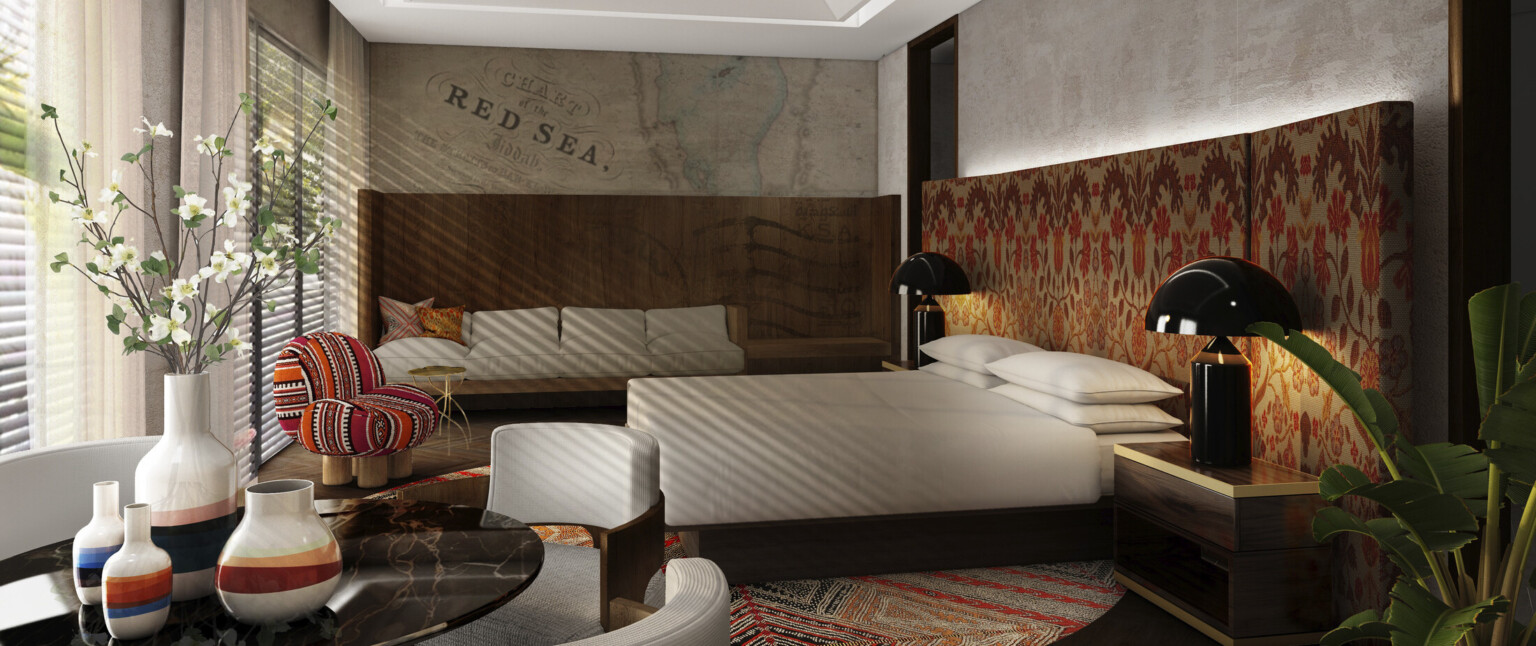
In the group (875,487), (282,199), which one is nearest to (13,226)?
(282,199)

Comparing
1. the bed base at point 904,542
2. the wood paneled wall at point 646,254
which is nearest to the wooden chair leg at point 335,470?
the bed base at point 904,542

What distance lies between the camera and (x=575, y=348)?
6.40 m

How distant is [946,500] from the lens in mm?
3230

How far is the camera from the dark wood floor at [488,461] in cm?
280

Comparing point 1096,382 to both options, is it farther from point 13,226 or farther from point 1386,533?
point 13,226

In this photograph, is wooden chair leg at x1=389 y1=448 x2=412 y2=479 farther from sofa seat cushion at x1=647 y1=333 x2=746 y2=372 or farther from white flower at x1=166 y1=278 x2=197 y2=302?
white flower at x1=166 y1=278 x2=197 y2=302

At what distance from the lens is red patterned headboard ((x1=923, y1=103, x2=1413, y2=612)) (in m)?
2.68

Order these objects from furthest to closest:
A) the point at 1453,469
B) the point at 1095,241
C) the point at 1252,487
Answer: the point at 1095,241 < the point at 1252,487 < the point at 1453,469

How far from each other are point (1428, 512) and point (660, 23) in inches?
210

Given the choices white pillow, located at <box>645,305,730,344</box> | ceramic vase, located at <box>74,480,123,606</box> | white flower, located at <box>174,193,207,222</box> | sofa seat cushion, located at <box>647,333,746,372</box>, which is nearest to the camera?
ceramic vase, located at <box>74,480,123,606</box>

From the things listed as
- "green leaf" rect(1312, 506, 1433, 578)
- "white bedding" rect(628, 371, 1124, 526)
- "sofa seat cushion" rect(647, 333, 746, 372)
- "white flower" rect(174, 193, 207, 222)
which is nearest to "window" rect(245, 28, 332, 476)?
"sofa seat cushion" rect(647, 333, 746, 372)

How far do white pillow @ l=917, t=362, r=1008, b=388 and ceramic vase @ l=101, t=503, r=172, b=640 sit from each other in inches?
137

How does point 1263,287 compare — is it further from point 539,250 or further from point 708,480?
Result: point 539,250

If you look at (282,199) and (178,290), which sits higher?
(282,199)
